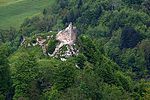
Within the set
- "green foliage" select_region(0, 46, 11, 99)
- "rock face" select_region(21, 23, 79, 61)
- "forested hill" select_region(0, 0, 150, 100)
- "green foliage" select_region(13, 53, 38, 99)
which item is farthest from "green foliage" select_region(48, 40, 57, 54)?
"green foliage" select_region(13, 53, 38, 99)

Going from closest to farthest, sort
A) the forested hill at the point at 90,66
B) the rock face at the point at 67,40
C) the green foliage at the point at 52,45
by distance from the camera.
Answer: the forested hill at the point at 90,66, the rock face at the point at 67,40, the green foliage at the point at 52,45

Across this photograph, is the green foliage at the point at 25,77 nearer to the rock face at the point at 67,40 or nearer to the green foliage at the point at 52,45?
the rock face at the point at 67,40

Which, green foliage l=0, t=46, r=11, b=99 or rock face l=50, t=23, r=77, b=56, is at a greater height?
rock face l=50, t=23, r=77, b=56

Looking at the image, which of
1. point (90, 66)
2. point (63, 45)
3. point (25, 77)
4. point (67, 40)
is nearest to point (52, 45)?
point (67, 40)

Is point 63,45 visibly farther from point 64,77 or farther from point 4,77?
point 64,77

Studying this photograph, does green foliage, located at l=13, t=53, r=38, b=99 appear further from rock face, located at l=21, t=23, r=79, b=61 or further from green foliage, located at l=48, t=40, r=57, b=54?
green foliage, located at l=48, t=40, r=57, b=54

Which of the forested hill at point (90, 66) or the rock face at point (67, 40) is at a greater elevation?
the rock face at point (67, 40)

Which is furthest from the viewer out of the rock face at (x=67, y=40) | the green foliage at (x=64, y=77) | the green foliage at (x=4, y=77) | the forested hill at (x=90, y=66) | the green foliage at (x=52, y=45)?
the green foliage at (x=52, y=45)

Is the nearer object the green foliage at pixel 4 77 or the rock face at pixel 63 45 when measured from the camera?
the green foliage at pixel 4 77

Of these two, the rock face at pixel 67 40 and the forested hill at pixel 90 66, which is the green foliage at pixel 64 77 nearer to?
the forested hill at pixel 90 66

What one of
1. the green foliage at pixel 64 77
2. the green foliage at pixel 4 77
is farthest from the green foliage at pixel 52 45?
the green foliage at pixel 64 77
